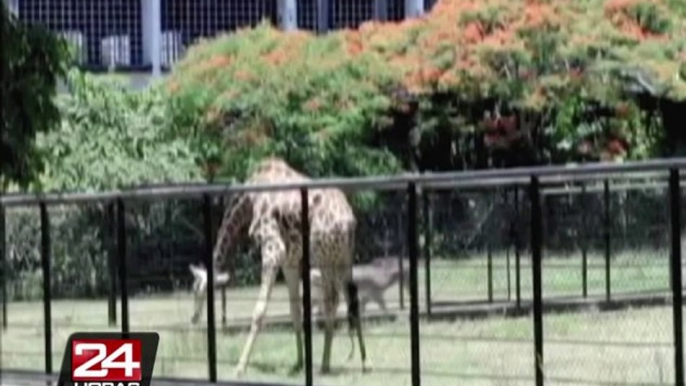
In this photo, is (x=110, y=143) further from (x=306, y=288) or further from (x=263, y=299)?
(x=306, y=288)

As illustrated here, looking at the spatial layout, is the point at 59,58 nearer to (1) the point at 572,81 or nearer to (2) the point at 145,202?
(2) the point at 145,202

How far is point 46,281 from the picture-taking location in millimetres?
14188

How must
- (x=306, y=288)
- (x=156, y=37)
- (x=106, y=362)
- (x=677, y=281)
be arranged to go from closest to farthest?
(x=106, y=362) < (x=677, y=281) < (x=306, y=288) < (x=156, y=37)

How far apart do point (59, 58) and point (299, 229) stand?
2426mm

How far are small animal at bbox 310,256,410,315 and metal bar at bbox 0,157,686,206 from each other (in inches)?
22.1

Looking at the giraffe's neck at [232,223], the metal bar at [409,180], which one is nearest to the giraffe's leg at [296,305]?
the giraffe's neck at [232,223]

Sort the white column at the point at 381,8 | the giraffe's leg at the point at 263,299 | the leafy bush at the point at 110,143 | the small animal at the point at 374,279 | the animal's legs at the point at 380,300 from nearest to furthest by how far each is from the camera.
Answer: the small animal at the point at 374,279 → the animal's legs at the point at 380,300 → the giraffe's leg at the point at 263,299 → the leafy bush at the point at 110,143 → the white column at the point at 381,8

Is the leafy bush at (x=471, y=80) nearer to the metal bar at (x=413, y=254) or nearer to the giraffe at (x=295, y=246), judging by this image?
the giraffe at (x=295, y=246)

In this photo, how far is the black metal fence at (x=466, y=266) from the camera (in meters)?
11.3

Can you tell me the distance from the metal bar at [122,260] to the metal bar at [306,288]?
1.55m

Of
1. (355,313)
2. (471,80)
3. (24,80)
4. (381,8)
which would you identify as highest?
(381,8)

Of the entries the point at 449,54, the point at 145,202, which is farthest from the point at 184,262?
the point at 449,54

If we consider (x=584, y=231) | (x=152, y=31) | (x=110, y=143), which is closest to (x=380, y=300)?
(x=584, y=231)

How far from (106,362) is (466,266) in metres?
5.70
